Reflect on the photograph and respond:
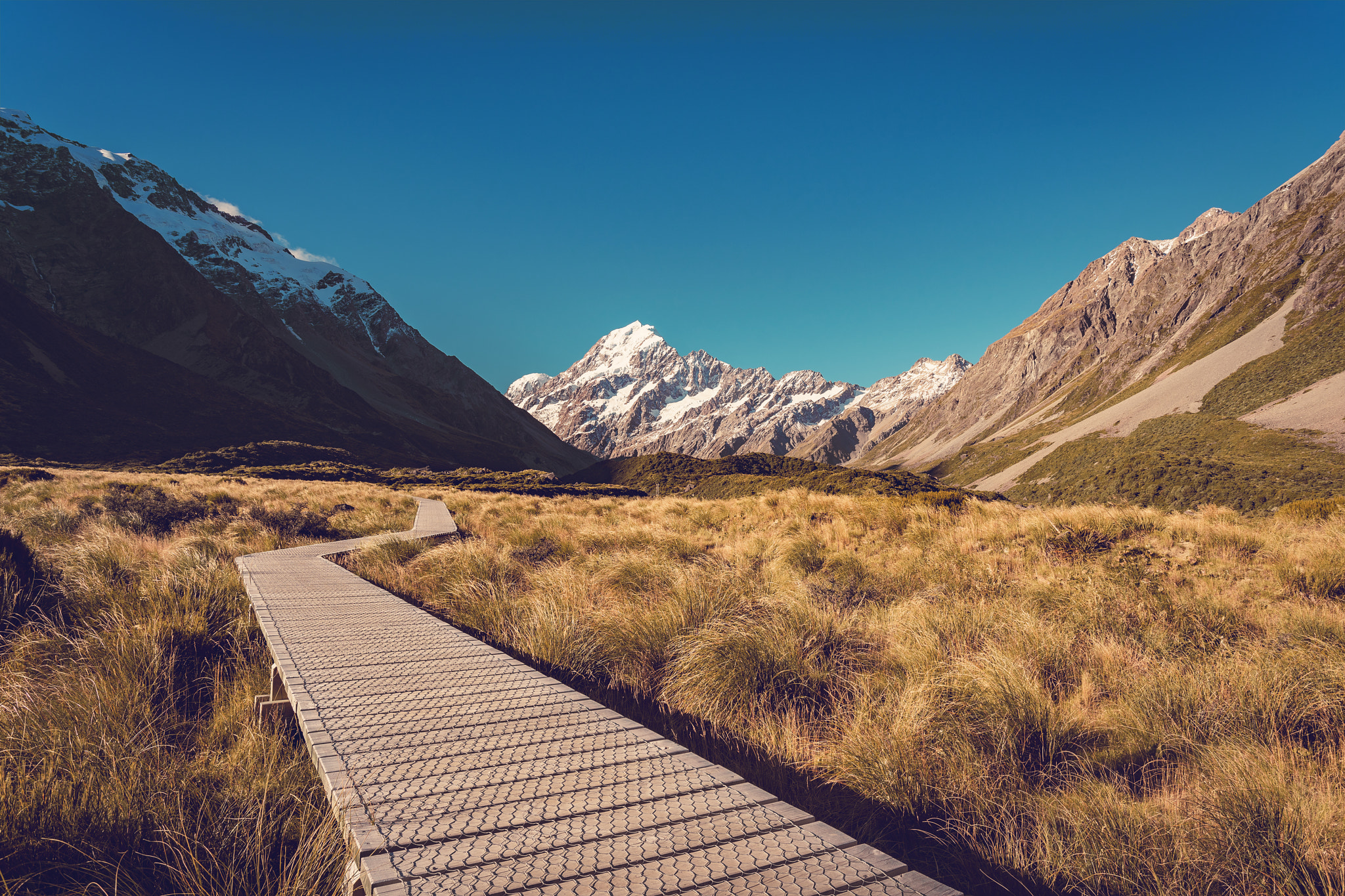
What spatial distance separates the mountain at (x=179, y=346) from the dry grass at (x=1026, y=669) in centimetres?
6573

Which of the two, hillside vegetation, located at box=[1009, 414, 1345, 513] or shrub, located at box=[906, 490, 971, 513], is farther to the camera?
hillside vegetation, located at box=[1009, 414, 1345, 513]

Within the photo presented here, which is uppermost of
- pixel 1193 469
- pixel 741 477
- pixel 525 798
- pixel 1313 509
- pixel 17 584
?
pixel 17 584

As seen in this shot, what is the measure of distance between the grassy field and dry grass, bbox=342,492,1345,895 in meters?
0.02

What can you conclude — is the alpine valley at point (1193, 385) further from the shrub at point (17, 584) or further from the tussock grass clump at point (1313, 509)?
the shrub at point (17, 584)

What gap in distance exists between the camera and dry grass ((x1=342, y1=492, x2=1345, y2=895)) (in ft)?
7.64

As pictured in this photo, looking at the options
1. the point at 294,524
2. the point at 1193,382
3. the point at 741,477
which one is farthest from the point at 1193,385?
the point at 294,524

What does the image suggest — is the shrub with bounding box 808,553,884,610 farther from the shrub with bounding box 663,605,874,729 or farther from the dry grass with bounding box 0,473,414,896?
the dry grass with bounding box 0,473,414,896

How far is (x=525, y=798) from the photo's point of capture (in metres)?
2.05

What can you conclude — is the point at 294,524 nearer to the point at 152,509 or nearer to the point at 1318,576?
the point at 152,509

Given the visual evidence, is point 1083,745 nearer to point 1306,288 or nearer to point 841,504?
point 841,504

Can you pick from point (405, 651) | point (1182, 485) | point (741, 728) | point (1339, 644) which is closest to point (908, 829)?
point (741, 728)

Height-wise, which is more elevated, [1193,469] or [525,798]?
[525,798]

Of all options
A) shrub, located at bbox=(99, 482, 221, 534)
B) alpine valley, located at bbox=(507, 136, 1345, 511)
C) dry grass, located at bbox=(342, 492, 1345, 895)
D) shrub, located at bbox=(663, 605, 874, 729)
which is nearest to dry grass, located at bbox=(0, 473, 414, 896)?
dry grass, located at bbox=(342, 492, 1345, 895)

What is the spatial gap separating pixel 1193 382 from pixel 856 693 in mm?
98237
